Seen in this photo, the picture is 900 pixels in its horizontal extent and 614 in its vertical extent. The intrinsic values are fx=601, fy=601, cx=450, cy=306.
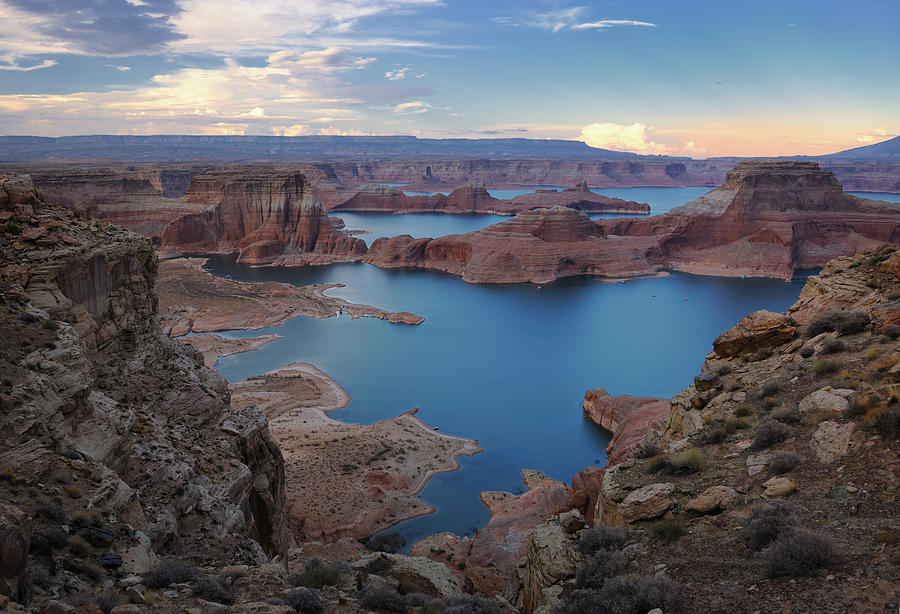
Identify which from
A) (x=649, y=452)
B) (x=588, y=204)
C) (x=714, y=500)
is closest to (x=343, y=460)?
(x=649, y=452)

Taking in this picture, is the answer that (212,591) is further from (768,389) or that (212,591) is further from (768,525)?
(768,389)

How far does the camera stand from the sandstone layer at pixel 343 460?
25.0 metres

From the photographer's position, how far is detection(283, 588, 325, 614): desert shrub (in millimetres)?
8828

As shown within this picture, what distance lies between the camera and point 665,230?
350ft

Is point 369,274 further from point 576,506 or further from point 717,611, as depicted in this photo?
point 717,611

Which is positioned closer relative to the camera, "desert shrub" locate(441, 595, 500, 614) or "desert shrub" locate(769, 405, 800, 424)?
"desert shrub" locate(441, 595, 500, 614)

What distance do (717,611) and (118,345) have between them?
51.4ft

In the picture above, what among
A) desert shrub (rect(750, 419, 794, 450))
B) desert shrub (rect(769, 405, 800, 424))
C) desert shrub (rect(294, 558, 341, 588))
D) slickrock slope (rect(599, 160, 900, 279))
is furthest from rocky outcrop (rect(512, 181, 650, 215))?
desert shrub (rect(294, 558, 341, 588))

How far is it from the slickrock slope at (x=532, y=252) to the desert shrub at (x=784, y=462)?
239ft

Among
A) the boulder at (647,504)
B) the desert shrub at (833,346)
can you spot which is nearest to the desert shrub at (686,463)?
the boulder at (647,504)

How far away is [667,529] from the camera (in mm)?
10008

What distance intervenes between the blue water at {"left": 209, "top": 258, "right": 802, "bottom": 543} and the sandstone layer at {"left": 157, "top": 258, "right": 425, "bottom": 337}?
2.56 metres

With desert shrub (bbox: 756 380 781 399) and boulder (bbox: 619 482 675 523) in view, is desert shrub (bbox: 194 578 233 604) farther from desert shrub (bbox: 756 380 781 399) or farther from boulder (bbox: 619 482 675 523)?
desert shrub (bbox: 756 380 781 399)

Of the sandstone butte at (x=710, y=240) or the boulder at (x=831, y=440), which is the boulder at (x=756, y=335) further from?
the sandstone butte at (x=710, y=240)
